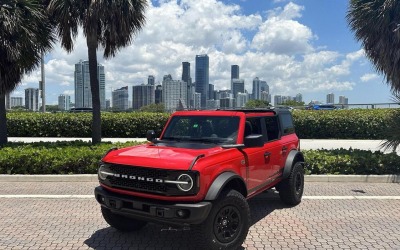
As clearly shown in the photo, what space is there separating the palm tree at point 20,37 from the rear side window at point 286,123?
8258mm

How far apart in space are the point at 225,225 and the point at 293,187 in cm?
252

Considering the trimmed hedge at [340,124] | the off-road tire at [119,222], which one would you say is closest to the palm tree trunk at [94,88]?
the off-road tire at [119,222]

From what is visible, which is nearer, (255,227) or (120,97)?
(255,227)

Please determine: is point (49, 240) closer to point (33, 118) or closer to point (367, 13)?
point (367, 13)

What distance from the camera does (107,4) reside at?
37.3 ft

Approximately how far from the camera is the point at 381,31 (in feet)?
38.6

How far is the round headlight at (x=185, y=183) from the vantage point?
13.6 ft

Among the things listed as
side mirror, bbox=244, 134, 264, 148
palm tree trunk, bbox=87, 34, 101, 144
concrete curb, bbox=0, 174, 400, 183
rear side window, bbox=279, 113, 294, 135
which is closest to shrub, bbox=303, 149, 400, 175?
concrete curb, bbox=0, 174, 400, 183

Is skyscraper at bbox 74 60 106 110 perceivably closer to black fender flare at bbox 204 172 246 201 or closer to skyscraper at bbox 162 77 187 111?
skyscraper at bbox 162 77 187 111

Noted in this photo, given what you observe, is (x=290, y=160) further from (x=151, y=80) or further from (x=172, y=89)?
(x=151, y=80)

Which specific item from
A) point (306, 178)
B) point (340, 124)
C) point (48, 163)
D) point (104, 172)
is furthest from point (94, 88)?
point (340, 124)

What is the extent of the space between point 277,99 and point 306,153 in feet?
197

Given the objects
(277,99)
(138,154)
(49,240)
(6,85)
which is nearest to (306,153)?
(138,154)

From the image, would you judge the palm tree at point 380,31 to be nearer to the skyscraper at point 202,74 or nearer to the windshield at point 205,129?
the windshield at point 205,129
